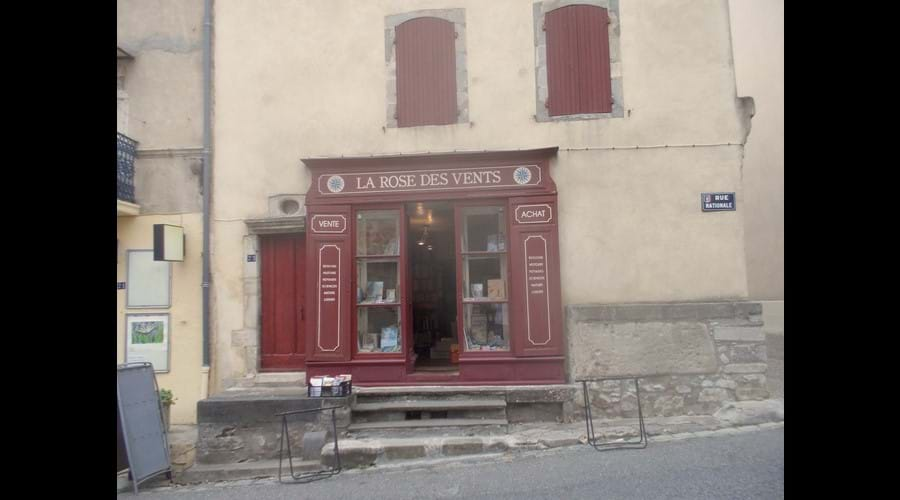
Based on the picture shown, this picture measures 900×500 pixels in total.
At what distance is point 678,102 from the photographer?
6805mm

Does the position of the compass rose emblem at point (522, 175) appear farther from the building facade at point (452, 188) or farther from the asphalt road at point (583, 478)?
the asphalt road at point (583, 478)

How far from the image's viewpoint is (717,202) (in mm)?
6664

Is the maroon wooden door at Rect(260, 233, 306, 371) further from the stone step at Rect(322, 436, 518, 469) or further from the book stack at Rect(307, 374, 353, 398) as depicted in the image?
the stone step at Rect(322, 436, 518, 469)

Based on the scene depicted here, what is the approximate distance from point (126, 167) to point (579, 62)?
596cm

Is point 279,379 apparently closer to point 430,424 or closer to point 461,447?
point 430,424

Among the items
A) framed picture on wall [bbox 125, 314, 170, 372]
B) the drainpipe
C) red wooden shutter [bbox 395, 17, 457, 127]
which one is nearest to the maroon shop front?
red wooden shutter [bbox 395, 17, 457, 127]

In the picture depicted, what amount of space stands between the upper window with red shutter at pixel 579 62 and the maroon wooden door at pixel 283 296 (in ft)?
11.9

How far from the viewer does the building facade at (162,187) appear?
7.24m

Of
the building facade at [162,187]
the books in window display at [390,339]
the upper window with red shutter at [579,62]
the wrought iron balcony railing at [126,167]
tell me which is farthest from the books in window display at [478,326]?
the wrought iron balcony railing at [126,167]

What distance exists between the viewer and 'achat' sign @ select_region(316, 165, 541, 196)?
6730 mm

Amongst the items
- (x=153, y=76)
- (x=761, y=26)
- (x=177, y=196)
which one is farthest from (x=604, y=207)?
(x=153, y=76)

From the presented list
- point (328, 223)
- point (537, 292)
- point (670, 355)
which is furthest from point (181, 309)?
point (670, 355)

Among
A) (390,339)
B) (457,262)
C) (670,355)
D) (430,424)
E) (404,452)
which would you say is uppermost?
(457,262)

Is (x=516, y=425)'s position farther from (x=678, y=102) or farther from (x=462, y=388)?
(x=678, y=102)
